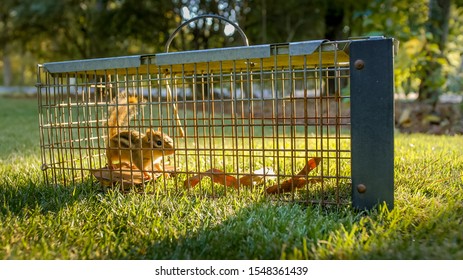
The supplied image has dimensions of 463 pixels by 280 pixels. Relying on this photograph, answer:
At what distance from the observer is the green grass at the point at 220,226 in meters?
1.43

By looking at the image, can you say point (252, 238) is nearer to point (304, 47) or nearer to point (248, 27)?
point (304, 47)

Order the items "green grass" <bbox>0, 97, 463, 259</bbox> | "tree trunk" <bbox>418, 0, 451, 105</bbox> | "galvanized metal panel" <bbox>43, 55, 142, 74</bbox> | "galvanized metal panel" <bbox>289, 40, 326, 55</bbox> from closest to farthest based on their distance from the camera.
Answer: "green grass" <bbox>0, 97, 463, 259</bbox>, "galvanized metal panel" <bbox>289, 40, 326, 55</bbox>, "galvanized metal panel" <bbox>43, 55, 142, 74</bbox>, "tree trunk" <bbox>418, 0, 451, 105</bbox>

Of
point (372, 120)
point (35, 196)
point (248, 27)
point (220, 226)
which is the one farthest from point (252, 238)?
point (248, 27)

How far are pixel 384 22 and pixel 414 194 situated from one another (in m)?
5.58

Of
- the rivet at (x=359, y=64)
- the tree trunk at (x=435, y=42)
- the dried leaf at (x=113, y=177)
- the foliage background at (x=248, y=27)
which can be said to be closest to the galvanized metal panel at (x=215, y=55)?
the rivet at (x=359, y=64)

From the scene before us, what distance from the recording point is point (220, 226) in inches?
64.9

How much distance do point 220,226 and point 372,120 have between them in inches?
26.3

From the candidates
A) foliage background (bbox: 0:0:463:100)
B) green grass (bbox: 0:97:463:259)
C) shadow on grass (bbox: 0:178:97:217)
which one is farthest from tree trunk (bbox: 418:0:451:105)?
shadow on grass (bbox: 0:178:97:217)

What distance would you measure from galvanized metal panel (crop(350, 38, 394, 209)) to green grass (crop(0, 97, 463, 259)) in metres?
0.10

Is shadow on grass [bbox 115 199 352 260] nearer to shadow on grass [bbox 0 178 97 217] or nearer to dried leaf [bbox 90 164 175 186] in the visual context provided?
shadow on grass [bbox 0 178 97 217]

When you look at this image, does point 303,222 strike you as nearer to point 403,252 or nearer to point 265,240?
point 265,240

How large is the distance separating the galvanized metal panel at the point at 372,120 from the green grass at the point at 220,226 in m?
0.10

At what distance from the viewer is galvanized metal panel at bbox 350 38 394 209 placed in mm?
1702

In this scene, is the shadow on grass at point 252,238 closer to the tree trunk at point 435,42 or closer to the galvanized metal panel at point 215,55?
the galvanized metal panel at point 215,55
